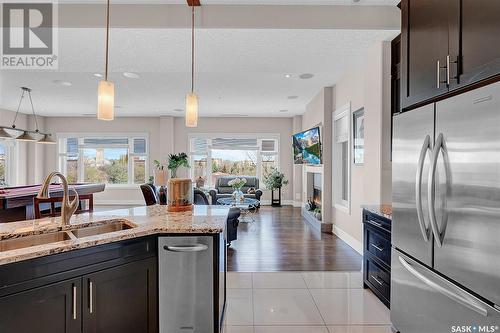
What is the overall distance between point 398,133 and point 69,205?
7.58 feet

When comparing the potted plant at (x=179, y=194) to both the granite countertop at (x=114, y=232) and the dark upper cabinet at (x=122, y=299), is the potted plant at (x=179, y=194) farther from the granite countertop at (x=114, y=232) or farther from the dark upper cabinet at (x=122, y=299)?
the dark upper cabinet at (x=122, y=299)

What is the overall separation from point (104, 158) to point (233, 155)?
13.8ft

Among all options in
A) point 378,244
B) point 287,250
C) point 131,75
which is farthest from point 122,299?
point 131,75

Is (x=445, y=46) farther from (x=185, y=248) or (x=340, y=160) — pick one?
(x=340, y=160)

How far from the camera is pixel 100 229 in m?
2.05

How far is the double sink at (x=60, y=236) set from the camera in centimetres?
172

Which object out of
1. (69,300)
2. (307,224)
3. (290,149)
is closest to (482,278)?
(69,300)

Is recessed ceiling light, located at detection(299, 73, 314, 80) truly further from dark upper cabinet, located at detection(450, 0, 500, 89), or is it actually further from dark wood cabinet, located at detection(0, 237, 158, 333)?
dark wood cabinet, located at detection(0, 237, 158, 333)

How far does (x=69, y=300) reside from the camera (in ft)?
4.92

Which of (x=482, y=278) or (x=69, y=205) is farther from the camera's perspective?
(x=69, y=205)

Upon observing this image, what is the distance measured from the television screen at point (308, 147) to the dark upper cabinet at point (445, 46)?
12.8 feet

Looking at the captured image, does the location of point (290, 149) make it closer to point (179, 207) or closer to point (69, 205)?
point (179, 207)

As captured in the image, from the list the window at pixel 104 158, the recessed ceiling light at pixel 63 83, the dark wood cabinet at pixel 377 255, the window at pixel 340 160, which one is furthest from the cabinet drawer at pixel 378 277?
the window at pixel 104 158

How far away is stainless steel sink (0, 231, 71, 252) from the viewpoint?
67.0 inches
